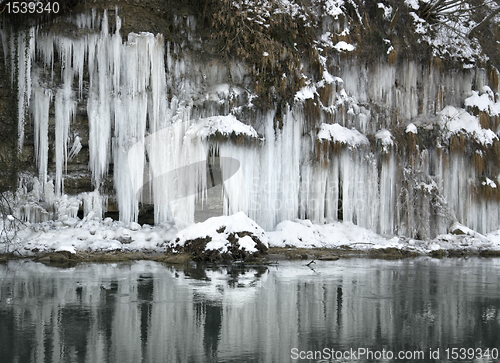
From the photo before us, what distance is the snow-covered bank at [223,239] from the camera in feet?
45.3

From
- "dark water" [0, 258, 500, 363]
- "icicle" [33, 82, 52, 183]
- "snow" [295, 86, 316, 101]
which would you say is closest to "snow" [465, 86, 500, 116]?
"snow" [295, 86, 316, 101]

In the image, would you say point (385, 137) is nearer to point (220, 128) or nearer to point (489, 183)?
point (489, 183)

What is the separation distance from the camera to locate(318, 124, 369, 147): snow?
17.0m

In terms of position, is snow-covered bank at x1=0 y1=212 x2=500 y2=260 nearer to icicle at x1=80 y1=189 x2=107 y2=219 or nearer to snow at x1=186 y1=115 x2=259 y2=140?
icicle at x1=80 y1=189 x2=107 y2=219

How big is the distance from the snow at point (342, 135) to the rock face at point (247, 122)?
0.16ft

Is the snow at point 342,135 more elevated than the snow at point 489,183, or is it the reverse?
the snow at point 342,135

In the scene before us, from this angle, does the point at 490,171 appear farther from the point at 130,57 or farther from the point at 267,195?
the point at 130,57

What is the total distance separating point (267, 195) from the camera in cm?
1653

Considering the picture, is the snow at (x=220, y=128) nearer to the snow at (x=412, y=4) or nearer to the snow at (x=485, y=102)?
the snow at (x=485, y=102)

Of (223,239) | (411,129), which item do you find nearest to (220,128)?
(223,239)

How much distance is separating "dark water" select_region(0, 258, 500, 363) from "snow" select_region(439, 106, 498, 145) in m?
Result: 7.33

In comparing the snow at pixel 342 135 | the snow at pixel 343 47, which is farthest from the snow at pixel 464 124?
the snow at pixel 343 47

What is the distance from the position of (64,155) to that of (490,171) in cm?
1308

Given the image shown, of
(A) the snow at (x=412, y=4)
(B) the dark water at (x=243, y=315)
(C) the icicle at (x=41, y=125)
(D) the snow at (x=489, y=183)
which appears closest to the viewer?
(B) the dark water at (x=243, y=315)
